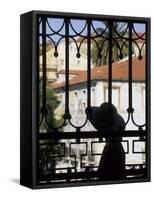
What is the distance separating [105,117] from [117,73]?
338mm

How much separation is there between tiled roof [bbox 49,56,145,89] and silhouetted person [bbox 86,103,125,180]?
213 mm

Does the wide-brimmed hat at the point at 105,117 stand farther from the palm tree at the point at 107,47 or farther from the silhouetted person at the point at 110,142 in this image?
the palm tree at the point at 107,47

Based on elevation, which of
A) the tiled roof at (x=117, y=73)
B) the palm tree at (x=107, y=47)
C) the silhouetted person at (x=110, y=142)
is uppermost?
the palm tree at (x=107, y=47)

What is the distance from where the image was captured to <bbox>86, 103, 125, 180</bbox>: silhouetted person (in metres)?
5.71

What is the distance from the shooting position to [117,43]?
5.79 metres

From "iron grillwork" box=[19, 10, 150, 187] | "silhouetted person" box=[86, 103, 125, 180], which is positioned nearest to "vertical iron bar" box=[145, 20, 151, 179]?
"iron grillwork" box=[19, 10, 150, 187]

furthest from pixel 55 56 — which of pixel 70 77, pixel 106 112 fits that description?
pixel 106 112

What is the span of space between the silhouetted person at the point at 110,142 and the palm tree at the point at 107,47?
1.10 ft

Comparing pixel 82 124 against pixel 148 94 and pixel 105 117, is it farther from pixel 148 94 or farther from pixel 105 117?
pixel 148 94

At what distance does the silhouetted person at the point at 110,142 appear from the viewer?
5.71m

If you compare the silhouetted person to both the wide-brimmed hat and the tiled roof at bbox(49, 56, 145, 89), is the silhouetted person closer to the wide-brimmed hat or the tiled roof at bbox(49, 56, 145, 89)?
the wide-brimmed hat

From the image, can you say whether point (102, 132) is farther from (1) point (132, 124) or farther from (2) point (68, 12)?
(2) point (68, 12)

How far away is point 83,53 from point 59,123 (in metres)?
0.54

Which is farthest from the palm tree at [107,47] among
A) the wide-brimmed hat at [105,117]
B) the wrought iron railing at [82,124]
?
the wide-brimmed hat at [105,117]
